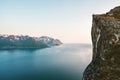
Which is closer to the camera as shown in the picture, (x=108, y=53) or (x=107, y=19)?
(x=108, y=53)

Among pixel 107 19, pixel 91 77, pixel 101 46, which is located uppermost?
pixel 107 19

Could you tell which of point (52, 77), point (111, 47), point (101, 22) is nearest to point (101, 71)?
point (111, 47)

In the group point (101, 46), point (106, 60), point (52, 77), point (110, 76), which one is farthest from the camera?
point (52, 77)

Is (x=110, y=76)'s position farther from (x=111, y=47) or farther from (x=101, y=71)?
(x=111, y=47)

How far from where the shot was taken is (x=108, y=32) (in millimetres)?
48375

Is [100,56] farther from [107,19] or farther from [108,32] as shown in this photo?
[107,19]

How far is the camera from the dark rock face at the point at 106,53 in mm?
43062

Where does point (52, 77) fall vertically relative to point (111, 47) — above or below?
below

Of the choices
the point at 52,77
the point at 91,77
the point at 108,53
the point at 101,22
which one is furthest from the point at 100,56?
the point at 52,77

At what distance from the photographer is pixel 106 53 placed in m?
47.0

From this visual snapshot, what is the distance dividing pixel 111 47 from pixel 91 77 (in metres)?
8.59

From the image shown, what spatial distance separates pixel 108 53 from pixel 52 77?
91.3 metres

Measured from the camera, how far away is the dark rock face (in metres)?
43.1

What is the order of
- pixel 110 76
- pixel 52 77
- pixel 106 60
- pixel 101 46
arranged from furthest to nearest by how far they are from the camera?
pixel 52 77 < pixel 101 46 < pixel 106 60 < pixel 110 76
